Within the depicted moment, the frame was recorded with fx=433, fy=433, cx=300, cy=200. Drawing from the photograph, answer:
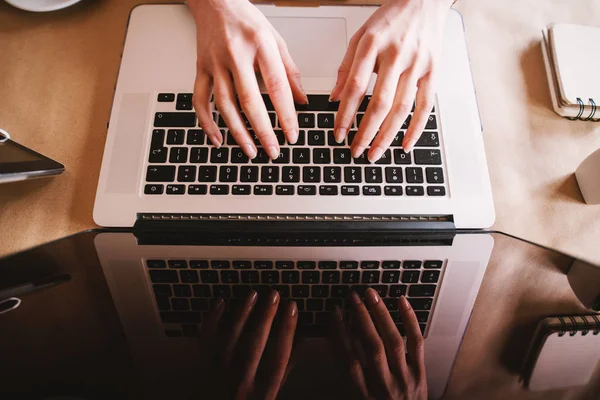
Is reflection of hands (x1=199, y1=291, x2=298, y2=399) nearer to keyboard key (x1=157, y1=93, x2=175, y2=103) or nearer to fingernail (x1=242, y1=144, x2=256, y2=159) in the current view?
fingernail (x1=242, y1=144, x2=256, y2=159)

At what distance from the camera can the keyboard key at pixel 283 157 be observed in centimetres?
57

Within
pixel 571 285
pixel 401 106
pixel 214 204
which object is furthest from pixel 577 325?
pixel 214 204

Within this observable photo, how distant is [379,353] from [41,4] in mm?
711

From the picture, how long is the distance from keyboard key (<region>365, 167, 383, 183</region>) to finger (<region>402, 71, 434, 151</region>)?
1.9 inches

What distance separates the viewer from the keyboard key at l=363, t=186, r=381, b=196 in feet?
1.84

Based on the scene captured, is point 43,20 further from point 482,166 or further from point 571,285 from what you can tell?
point 571,285

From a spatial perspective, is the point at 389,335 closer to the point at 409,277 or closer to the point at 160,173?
the point at 409,277

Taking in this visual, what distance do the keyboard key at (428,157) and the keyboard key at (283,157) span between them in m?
0.17

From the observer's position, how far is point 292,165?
1.88 ft

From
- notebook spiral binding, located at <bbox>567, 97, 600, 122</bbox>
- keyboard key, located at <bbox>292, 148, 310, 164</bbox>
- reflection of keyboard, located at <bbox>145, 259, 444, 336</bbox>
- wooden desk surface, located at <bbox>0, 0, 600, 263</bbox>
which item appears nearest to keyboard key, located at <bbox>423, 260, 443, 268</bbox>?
reflection of keyboard, located at <bbox>145, 259, 444, 336</bbox>

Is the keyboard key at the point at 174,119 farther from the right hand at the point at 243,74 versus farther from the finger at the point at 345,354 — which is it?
the finger at the point at 345,354

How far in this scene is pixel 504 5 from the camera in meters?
0.71

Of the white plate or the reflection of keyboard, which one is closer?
the reflection of keyboard

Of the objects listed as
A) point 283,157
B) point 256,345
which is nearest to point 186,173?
point 283,157
